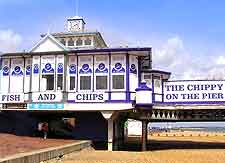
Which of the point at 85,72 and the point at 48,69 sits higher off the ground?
the point at 48,69

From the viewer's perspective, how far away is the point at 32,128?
105ft

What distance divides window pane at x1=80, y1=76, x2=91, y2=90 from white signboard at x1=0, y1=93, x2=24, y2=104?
14.9 feet

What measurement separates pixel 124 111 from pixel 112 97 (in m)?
1.32

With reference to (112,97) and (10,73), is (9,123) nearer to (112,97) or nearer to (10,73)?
(10,73)

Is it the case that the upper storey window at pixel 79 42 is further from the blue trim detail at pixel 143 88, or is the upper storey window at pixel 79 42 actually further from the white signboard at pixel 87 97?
the blue trim detail at pixel 143 88

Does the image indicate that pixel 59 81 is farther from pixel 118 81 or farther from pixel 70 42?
pixel 70 42

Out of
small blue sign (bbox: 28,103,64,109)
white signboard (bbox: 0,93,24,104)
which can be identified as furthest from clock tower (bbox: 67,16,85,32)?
small blue sign (bbox: 28,103,64,109)

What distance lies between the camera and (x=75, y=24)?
3406 cm

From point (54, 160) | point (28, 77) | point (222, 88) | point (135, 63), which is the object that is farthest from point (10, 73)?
point (222, 88)

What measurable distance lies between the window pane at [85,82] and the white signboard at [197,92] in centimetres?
564

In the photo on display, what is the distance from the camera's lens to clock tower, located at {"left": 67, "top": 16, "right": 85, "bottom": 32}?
3400cm

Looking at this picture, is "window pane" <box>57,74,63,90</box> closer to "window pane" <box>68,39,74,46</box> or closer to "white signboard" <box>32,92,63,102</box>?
"white signboard" <box>32,92,63,102</box>

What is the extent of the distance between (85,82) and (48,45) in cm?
396

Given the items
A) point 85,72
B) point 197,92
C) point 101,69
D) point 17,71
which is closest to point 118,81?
point 101,69
